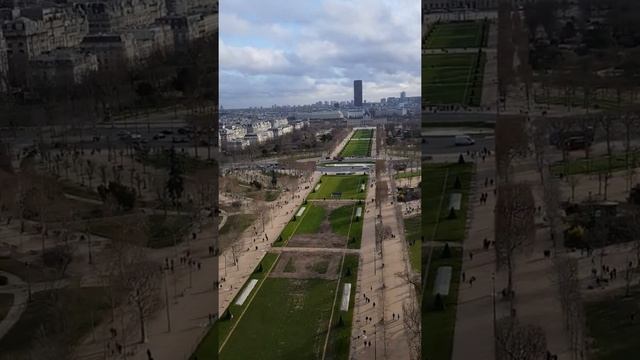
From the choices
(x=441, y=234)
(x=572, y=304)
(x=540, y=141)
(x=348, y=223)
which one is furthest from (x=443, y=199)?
(x=572, y=304)

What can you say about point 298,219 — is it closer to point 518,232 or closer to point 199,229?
point 199,229

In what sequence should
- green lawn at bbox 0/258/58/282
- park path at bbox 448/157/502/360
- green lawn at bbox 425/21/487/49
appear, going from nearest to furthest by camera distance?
park path at bbox 448/157/502/360
green lawn at bbox 0/258/58/282
green lawn at bbox 425/21/487/49

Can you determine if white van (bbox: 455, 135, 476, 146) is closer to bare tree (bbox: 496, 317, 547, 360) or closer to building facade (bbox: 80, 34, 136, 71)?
bare tree (bbox: 496, 317, 547, 360)

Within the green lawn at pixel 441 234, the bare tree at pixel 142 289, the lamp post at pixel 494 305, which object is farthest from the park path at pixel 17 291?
the lamp post at pixel 494 305

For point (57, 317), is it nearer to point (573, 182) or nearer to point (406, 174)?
point (573, 182)

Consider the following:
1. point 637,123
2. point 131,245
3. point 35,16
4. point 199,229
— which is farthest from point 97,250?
point 637,123

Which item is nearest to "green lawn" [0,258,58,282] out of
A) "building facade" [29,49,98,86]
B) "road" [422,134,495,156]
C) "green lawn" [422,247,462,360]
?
"building facade" [29,49,98,86]
